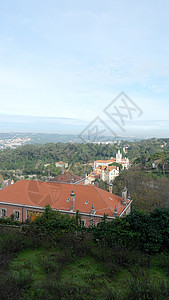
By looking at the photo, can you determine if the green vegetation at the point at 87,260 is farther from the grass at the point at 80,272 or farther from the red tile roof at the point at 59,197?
the red tile roof at the point at 59,197

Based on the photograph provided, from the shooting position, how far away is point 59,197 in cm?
1322

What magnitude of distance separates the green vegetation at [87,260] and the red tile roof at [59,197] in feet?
16.8

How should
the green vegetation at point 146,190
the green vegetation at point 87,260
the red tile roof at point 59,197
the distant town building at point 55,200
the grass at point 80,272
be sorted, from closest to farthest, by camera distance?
1. the green vegetation at point 87,260
2. the grass at point 80,272
3. the distant town building at point 55,200
4. the red tile roof at point 59,197
5. the green vegetation at point 146,190

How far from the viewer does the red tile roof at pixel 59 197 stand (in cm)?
1233

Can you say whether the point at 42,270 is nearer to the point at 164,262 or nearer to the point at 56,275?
the point at 56,275

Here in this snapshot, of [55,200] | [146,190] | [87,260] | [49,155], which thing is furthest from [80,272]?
[49,155]

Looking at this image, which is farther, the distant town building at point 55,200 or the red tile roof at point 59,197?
the red tile roof at point 59,197

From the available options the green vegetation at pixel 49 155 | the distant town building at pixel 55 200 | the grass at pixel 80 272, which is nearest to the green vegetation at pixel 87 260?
the grass at pixel 80 272

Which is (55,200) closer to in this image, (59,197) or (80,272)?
(59,197)

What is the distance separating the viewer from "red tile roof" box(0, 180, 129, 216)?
1233cm

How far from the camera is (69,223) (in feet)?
22.5

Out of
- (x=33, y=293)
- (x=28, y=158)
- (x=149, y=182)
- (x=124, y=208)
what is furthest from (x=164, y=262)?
(x=28, y=158)

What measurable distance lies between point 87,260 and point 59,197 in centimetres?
824

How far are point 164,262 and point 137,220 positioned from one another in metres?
1.51
